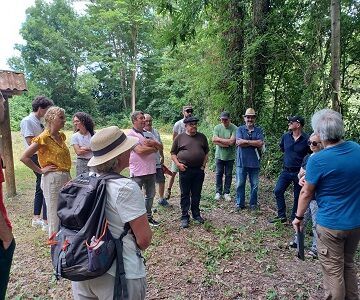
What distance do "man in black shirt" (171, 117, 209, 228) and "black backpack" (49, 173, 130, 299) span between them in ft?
10.6

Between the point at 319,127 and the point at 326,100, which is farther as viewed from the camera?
the point at 326,100

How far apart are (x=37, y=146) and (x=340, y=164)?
3375 millimetres

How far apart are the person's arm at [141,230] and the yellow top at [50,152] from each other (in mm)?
2620

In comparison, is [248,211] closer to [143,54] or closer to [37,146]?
[37,146]

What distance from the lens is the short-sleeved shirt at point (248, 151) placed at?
20.0ft

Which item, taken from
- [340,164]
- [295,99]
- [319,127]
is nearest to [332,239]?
[340,164]

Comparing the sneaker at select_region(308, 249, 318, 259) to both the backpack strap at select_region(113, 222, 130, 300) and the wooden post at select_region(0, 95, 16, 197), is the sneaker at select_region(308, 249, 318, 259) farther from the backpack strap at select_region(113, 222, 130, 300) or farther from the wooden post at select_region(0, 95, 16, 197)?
the wooden post at select_region(0, 95, 16, 197)

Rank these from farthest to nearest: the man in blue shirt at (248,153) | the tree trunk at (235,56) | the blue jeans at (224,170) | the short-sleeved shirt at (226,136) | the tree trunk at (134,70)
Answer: the tree trunk at (134,70) → the tree trunk at (235,56) → the blue jeans at (224,170) → the short-sleeved shirt at (226,136) → the man in blue shirt at (248,153)

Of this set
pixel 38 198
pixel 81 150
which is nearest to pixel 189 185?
pixel 81 150

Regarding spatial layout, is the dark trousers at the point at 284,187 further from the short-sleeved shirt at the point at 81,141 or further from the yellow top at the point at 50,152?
the yellow top at the point at 50,152

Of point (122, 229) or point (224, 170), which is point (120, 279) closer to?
point (122, 229)

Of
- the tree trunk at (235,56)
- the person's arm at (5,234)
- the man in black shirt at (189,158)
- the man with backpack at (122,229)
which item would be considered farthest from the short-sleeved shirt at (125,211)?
the tree trunk at (235,56)

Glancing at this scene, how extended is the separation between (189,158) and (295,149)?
1.67 meters

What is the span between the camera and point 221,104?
29.8 feet
